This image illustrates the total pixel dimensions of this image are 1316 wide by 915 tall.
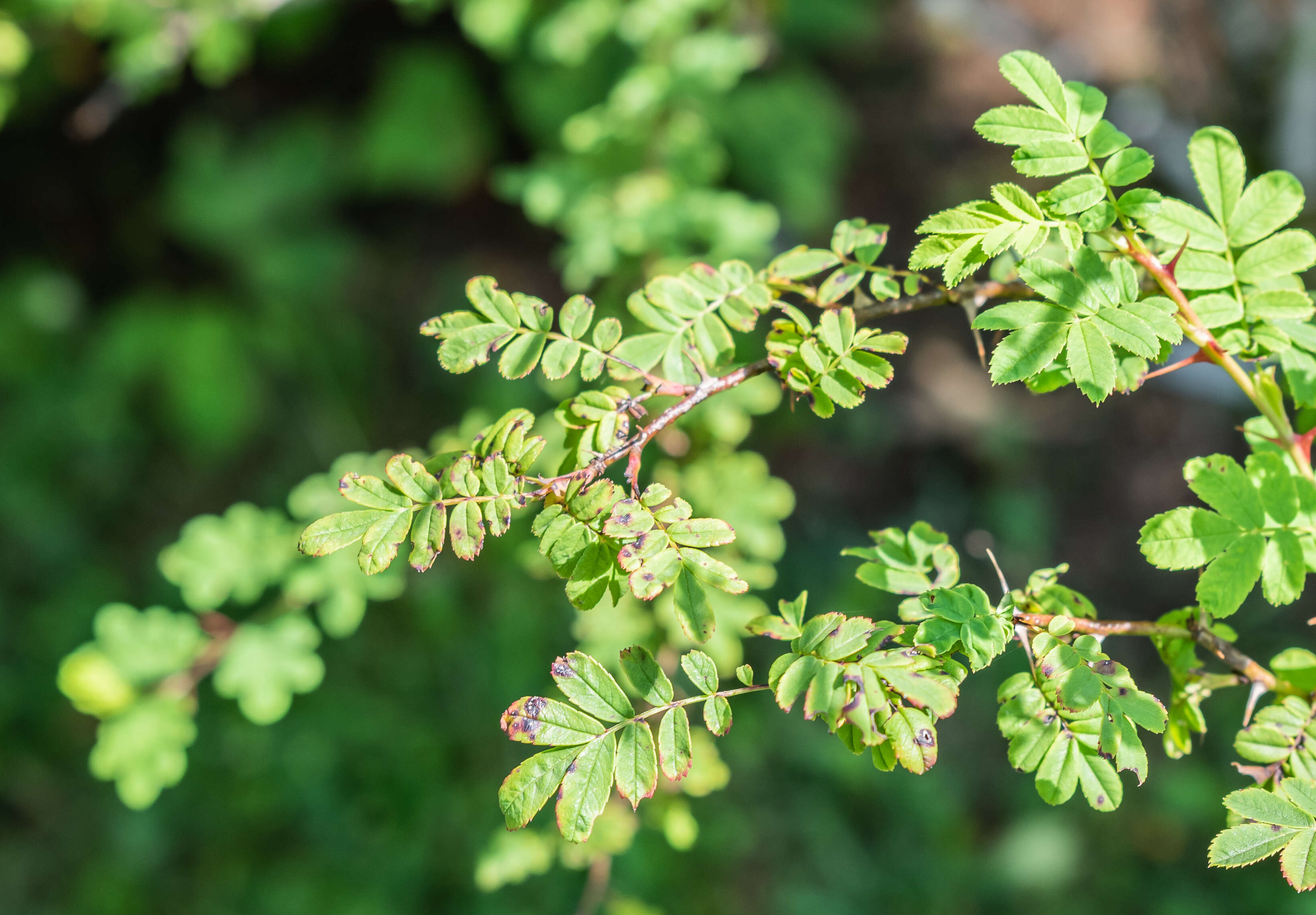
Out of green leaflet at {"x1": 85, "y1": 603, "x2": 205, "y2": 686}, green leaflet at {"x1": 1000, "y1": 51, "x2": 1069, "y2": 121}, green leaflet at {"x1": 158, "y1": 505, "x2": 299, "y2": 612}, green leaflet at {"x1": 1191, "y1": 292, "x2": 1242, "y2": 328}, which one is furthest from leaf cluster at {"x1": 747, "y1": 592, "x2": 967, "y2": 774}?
green leaflet at {"x1": 85, "y1": 603, "x2": 205, "y2": 686}

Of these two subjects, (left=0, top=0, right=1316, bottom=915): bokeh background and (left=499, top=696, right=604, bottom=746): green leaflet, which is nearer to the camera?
(left=499, top=696, right=604, bottom=746): green leaflet

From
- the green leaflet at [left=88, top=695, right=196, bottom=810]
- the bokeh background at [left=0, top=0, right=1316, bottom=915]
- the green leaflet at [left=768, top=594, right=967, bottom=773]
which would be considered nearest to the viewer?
the green leaflet at [left=768, top=594, right=967, bottom=773]

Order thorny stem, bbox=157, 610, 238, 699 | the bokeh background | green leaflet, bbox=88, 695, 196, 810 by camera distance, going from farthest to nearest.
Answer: the bokeh background
thorny stem, bbox=157, 610, 238, 699
green leaflet, bbox=88, 695, 196, 810

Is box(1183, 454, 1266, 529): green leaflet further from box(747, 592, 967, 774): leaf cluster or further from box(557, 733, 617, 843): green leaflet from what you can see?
box(557, 733, 617, 843): green leaflet

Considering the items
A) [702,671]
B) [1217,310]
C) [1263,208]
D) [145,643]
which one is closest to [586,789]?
[702,671]

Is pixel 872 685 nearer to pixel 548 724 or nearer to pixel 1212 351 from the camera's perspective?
pixel 548 724

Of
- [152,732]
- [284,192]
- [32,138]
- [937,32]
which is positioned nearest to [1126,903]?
[152,732]

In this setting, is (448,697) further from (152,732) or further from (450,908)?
(152,732)
